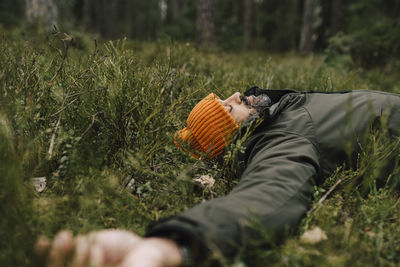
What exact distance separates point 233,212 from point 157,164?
925 millimetres

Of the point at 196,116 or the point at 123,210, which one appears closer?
the point at 123,210

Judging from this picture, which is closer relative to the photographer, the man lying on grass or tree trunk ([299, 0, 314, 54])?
the man lying on grass

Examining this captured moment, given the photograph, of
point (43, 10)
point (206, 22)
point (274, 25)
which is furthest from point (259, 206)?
point (274, 25)

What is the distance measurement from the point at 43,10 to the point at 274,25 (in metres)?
14.6

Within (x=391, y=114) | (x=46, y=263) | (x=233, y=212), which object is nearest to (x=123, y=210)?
(x=46, y=263)

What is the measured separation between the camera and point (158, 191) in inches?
69.4

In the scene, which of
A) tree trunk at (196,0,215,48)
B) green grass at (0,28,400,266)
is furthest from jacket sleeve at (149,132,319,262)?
tree trunk at (196,0,215,48)

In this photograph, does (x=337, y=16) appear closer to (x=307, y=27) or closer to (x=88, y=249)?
(x=307, y=27)

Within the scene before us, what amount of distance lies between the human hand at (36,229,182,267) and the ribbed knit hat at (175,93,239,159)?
0.99m

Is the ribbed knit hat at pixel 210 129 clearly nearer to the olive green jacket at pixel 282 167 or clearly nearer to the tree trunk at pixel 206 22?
the olive green jacket at pixel 282 167

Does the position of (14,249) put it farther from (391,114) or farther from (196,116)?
(391,114)

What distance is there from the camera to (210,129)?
2043mm

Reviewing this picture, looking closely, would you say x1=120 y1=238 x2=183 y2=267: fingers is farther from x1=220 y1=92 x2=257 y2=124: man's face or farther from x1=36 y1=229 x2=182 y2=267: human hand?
x1=220 y1=92 x2=257 y2=124: man's face

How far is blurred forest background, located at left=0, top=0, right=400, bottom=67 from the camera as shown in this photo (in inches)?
223
